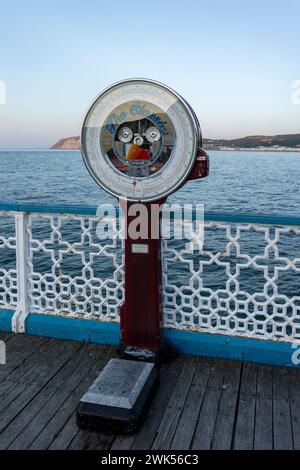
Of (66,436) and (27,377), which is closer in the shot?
(66,436)

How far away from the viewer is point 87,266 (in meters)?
3.40

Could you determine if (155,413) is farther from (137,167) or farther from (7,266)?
(7,266)

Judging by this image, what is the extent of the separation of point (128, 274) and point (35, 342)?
3.16ft

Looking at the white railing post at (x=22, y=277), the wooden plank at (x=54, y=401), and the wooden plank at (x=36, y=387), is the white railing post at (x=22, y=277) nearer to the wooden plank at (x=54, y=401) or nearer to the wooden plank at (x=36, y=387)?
the wooden plank at (x=36, y=387)

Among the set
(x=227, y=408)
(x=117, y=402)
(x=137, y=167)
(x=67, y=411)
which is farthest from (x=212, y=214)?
(x=67, y=411)

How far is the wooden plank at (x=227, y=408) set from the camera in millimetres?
2307

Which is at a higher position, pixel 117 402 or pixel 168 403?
pixel 117 402

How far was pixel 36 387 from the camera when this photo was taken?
9.20ft

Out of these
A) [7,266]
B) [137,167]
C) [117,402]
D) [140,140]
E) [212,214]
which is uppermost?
[140,140]

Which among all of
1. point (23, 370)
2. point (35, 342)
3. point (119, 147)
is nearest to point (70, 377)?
point (23, 370)

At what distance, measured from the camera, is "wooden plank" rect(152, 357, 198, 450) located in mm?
2309

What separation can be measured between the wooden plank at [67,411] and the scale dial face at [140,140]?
44.1 inches

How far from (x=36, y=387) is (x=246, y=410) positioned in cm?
122
